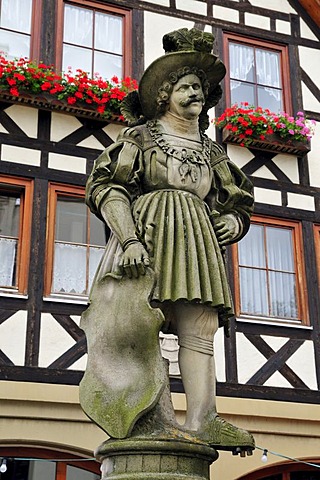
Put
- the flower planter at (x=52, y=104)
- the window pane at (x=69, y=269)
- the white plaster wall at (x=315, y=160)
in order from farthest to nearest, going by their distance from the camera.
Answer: the white plaster wall at (x=315, y=160), the flower planter at (x=52, y=104), the window pane at (x=69, y=269)

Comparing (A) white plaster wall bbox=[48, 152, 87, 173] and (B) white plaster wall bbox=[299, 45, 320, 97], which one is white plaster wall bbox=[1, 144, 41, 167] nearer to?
(A) white plaster wall bbox=[48, 152, 87, 173]

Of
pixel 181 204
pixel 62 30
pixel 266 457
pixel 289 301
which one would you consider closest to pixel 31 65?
pixel 62 30

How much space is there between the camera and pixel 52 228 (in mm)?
8422

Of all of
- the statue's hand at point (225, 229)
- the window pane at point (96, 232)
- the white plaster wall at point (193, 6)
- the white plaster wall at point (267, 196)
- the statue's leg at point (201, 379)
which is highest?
the white plaster wall at point (193, 6)

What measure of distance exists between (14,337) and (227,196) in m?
4.75

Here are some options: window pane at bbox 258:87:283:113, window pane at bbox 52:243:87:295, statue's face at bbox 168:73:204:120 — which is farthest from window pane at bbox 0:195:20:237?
statue's face at bbox 168:73:204:120

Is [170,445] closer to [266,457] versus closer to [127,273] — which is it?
[127,273]

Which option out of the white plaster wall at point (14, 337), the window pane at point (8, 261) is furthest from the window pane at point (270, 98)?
the white plaster wall at point (14, 337)

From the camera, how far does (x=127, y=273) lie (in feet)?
10.1

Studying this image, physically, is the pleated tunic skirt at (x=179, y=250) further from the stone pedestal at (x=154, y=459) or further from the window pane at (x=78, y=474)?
the window pane at (x=78, y=474)

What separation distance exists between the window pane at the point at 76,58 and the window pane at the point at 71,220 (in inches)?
67.3

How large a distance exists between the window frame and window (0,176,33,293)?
219 mm

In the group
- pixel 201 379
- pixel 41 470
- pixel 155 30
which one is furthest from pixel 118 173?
pixel 155 30

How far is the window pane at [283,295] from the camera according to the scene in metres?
9.21
